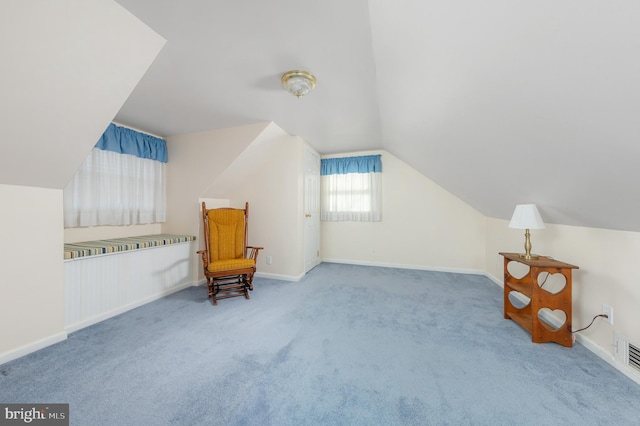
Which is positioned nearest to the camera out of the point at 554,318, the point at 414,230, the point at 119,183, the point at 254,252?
the point at 554,318

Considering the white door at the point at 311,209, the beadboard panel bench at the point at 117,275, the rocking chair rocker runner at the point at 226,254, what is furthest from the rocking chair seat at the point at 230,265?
the white door at the point at 311,209

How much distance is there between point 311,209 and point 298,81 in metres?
2.30

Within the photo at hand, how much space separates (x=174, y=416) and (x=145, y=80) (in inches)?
95.1

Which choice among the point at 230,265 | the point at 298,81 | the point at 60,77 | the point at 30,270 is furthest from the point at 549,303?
the point at 30,270

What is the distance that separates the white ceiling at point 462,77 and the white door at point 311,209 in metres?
1.33

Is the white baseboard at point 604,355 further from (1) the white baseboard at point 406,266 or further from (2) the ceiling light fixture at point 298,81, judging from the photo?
(2) the ceiling light fixture at point 298,81

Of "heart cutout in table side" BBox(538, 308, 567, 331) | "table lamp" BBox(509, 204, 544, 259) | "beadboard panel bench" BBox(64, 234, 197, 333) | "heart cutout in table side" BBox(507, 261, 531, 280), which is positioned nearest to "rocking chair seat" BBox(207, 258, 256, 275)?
"beadboard panel bench" BBox(64, 234, 197, 333)

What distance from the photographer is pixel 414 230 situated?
3973 mm

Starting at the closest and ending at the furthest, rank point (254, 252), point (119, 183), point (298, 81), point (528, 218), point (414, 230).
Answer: point (298, 81), point (528, 218), point (119, 183), point (254, 252), point (414, 230)

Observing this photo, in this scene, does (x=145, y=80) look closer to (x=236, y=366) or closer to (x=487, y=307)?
(x=236, y=366)

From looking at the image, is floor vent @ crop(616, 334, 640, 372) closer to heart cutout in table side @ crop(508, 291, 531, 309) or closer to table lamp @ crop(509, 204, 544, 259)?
table lamp @ crop(509, 204, 544, 259)

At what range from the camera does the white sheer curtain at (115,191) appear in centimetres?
240

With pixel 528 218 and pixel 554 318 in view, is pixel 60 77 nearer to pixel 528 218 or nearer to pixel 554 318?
pixel 528 218

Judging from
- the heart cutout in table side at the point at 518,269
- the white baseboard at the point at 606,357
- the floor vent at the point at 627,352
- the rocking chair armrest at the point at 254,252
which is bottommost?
the white baseboard at the point at 606,357
